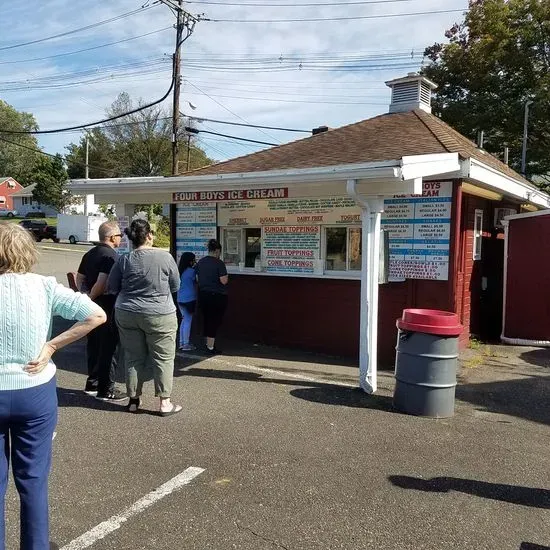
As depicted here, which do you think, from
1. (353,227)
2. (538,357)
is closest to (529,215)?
(538,357)

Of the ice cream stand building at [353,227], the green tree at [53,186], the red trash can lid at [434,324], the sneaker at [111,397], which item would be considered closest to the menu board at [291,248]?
the ice cream stand building at [353,227]

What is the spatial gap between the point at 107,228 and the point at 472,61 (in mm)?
23119

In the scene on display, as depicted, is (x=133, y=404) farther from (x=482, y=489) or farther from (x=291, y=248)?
(x=291, y=248)

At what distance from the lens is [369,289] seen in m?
A: 6.29

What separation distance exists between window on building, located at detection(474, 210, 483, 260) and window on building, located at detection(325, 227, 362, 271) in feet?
7.17

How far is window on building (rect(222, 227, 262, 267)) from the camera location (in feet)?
30.3

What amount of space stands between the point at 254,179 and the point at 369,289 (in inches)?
85.6

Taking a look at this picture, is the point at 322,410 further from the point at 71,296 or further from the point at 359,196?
the point at 71,296

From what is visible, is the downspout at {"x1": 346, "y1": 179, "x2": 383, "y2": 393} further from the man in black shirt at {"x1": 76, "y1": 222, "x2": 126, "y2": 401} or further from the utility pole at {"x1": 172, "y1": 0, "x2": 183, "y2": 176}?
the utility pole at {"x1": 172, "y1": 0, "x2": 183, "y2": 176}

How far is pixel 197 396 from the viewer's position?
19.5ft

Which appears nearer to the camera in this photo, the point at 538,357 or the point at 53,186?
the point at 538,357

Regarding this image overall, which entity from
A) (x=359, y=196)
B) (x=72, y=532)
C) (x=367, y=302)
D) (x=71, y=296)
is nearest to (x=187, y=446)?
(x=72, y=532)

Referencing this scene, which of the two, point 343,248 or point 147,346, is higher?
point 343,248

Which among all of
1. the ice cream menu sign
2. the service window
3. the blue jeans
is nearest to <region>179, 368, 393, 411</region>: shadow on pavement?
the ice cream menu sign
